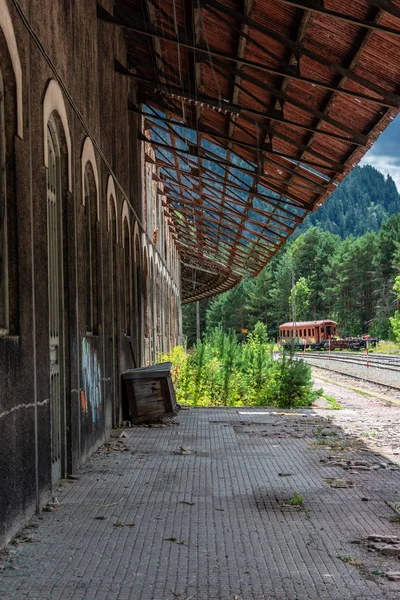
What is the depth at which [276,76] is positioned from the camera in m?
11.5

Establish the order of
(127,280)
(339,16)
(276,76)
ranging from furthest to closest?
(127,280) < (276,76) < (339,16)

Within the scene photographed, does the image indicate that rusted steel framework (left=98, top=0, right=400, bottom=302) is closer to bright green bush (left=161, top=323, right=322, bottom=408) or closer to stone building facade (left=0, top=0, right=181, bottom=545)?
stone building facade (left=0, top=0, right=181, bottom=545)

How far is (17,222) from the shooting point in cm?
559

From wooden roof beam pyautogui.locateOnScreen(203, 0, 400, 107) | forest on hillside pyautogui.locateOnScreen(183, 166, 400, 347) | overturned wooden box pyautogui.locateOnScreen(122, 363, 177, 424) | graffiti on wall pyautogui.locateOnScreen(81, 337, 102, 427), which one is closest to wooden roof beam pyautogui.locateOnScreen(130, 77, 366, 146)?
wooden roof beam pyautogui.locateOnScreen(203, 0, 400, 107)

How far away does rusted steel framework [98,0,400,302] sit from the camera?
9328 mm

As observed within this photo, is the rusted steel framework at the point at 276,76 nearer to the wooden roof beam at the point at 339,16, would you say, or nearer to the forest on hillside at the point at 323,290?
the wooden roof beam at the point at 339,16

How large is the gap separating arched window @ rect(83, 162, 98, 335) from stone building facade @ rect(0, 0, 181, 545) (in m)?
0.02

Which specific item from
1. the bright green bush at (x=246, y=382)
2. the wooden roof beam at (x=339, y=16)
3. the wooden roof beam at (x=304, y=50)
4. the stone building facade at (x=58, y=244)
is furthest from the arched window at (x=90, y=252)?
the bright green bush at (x=246, y=382)

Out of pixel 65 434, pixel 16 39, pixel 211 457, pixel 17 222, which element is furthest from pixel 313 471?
pixel 16 39

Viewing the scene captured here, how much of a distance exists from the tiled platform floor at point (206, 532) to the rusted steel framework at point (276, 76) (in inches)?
146

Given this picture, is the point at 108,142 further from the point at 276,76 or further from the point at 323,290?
the point at 323,290

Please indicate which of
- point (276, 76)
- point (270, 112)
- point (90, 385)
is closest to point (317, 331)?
point (270, 112)

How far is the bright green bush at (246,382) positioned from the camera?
53.2 ft

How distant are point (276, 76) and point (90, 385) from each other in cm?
546
